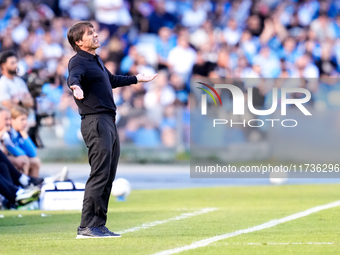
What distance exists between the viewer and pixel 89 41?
6.82 meters

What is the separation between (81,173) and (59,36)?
588 cm

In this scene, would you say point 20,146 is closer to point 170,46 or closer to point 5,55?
point 5,55

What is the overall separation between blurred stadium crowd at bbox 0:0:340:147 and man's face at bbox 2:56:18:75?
4760 millimetres

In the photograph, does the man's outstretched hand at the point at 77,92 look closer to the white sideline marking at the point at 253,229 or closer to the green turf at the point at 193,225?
the green turf at the point at 193,225

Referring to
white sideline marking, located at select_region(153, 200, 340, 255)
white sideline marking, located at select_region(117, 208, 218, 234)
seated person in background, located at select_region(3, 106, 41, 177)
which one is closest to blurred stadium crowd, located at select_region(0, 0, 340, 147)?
seated person in background, located at select_region(3, 106, 41, 177)

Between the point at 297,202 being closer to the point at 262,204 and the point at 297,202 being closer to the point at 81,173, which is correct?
the point at 262,204

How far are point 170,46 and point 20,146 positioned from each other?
9.57 metres

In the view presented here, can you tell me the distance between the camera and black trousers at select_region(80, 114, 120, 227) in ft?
22.1

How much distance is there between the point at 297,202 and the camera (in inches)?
451

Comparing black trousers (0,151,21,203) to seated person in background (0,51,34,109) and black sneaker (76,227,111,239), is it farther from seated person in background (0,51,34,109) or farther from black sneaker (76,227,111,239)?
black sneaker (76,227,111,239)

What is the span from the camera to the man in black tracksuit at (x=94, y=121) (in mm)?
6734

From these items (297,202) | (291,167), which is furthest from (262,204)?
(291,167)

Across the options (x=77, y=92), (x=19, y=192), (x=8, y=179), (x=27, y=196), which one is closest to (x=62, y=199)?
(x=27, y=196)

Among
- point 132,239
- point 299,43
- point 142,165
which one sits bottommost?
point 142,165
